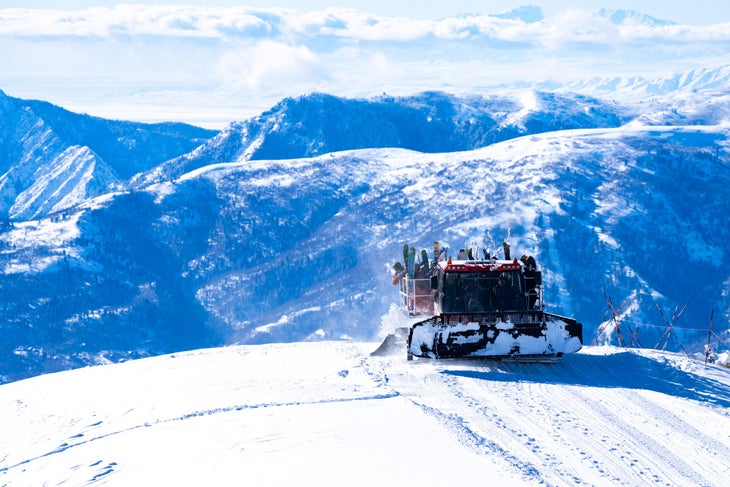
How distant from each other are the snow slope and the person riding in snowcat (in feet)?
1.74

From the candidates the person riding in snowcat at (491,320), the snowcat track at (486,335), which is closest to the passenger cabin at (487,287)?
the person riding in snowcat at (491,320)

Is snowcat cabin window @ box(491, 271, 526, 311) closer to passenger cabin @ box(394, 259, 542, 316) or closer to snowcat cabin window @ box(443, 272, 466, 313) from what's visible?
passenger cabin @ box(394, 259, 542, 316)

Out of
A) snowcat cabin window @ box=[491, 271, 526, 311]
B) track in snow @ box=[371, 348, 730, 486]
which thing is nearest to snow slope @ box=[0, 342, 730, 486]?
track in snow @ box=[371, 348, 730, 486]

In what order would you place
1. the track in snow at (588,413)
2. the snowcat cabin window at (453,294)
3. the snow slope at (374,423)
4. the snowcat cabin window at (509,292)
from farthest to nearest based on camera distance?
the snowcat cabin window at (453,294) → the snowcat cabin window at (509,292) → the track in snow at (588,413) → the snow slope at (374,423)

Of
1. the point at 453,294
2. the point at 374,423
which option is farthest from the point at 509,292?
the point at 374,423

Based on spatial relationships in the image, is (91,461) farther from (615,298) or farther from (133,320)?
(133,320)

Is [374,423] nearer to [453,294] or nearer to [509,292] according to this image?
[453,294]

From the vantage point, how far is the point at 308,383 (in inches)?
803

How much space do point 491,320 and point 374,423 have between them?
688cm

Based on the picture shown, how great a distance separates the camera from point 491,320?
22.6 m

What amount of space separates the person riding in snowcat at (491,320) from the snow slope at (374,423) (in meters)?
0.53

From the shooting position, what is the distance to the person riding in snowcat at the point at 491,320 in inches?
880

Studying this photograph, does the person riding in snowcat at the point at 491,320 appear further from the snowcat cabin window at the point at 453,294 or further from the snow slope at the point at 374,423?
the snow slope at the point at 374,423

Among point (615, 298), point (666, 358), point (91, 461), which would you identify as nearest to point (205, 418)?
point (91, 461)
